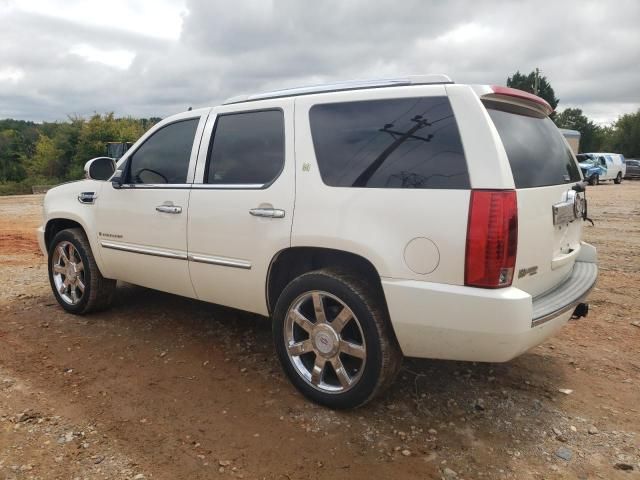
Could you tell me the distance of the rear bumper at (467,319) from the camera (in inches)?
97.8

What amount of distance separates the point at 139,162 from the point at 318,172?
1.91 meters

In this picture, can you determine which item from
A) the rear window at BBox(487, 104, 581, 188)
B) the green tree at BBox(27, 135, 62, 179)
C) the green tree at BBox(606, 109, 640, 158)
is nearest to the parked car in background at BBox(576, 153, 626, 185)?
the rear window at BBox(487, 104, 581, 188)

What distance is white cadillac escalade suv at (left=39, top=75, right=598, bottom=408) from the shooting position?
8.31 feet

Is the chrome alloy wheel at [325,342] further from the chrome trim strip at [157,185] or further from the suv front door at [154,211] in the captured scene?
the chrome trim strip at [157,185]

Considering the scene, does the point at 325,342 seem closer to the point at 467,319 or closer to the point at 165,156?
the point at 467,319

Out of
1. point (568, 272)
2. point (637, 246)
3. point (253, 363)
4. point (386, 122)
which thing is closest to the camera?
point (386, 122)

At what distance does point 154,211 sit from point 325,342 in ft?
5.86

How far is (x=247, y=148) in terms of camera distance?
11.4 ft

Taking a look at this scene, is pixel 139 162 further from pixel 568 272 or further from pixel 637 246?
pixel 637 246

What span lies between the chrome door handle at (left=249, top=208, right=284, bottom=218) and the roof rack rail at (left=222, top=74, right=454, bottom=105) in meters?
0.82

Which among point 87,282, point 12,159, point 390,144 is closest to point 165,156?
point 87,282

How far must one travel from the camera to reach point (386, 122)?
286 cm

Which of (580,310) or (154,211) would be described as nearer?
(580,310)

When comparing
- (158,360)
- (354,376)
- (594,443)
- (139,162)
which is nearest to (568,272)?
(594,443)
